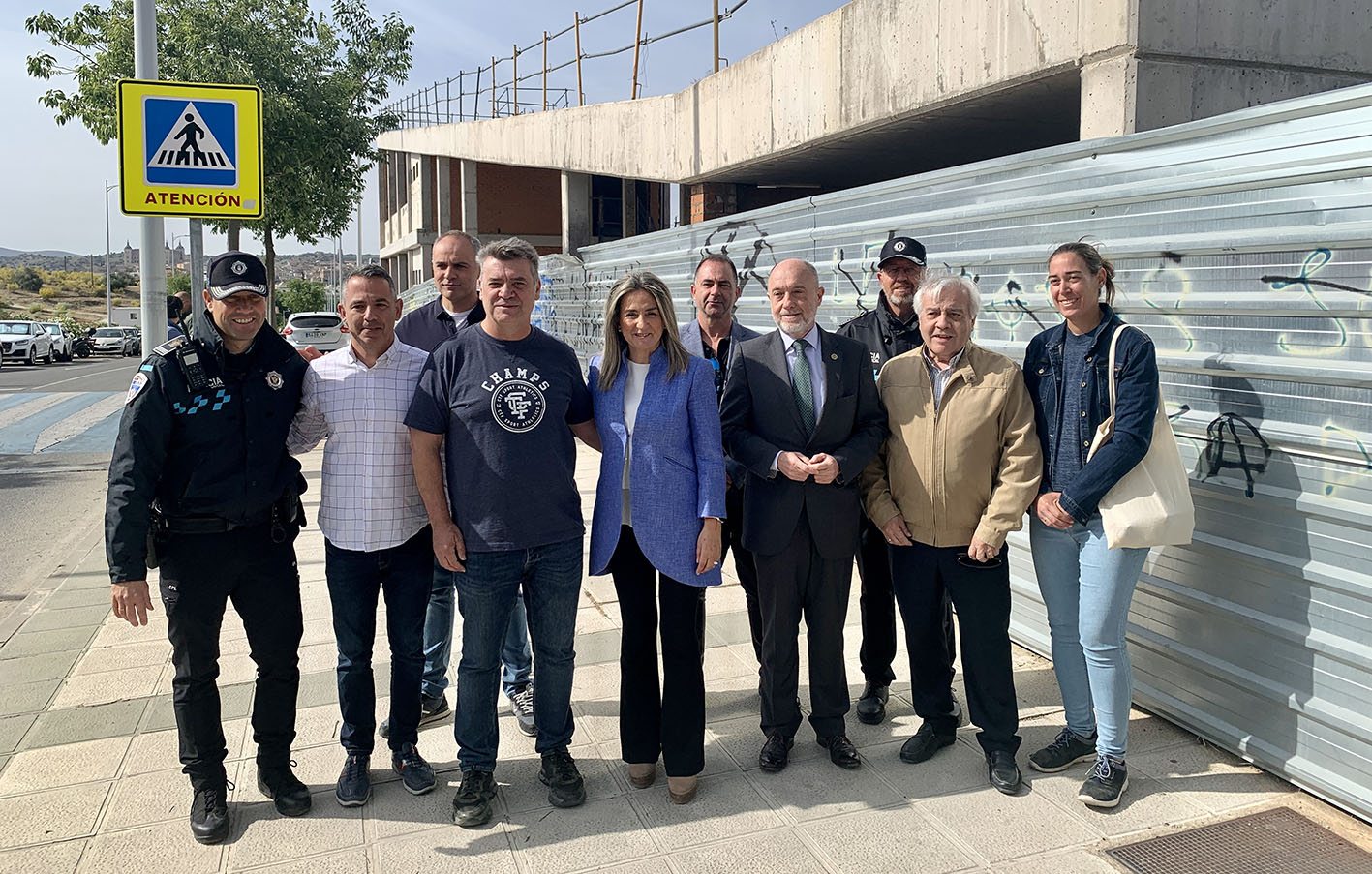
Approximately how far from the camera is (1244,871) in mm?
2971

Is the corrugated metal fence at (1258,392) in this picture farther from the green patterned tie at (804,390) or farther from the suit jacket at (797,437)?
the green patterned tie at (804,390)

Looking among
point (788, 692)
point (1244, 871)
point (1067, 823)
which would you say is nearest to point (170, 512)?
point (788, 692)

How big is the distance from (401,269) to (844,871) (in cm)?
4427

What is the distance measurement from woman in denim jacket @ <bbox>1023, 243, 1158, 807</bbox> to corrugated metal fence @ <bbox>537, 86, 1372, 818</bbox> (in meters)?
0.51

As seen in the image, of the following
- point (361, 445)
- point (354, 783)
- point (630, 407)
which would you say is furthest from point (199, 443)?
point (630, 407)

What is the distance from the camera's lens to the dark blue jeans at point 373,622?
343cm

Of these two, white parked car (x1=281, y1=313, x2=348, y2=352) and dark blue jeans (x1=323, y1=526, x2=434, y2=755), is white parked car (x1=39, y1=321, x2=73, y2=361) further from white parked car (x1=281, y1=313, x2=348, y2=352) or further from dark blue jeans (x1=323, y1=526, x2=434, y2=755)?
dark blue jeans (x1=323, y1=526, x2=434, y2=755)

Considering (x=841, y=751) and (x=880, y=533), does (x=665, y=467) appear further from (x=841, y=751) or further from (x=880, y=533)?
(x=841, y=751)

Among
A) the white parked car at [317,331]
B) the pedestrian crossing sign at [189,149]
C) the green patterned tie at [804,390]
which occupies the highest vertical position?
the pedestrian crossing sign at [189,149]

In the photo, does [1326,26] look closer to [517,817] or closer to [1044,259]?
[1044,259]

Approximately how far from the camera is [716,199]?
11836 millimetres

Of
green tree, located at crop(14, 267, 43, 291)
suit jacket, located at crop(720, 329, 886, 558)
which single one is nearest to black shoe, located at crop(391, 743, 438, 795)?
suit jacket, located at crop(720, 329, 886, 558)

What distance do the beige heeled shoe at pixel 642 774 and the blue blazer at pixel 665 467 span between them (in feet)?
2.44

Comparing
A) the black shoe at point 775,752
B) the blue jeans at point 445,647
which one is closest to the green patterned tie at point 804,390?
the black shoe at point 775,752
